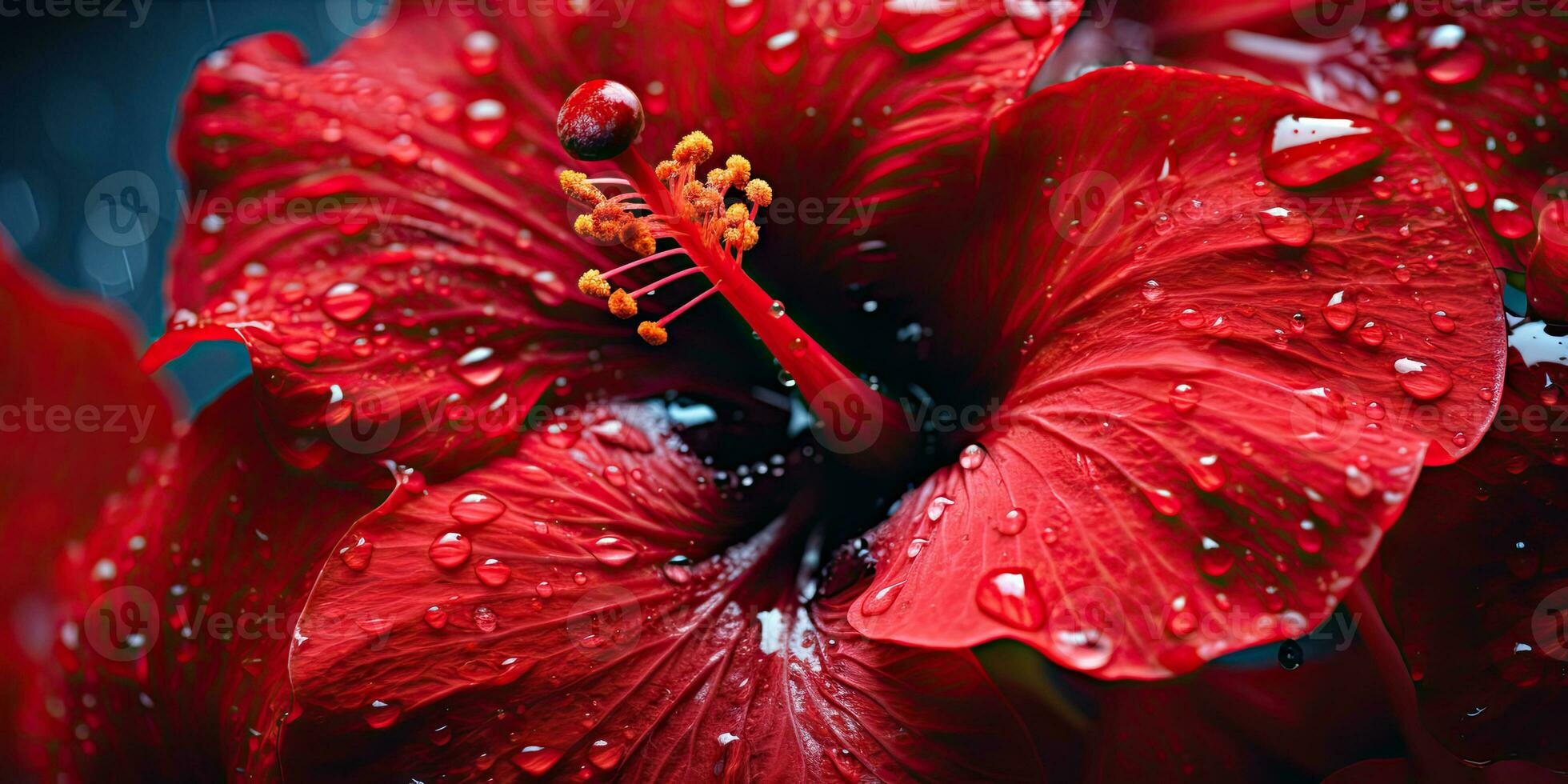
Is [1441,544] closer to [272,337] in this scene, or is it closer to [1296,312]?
[1296,312]

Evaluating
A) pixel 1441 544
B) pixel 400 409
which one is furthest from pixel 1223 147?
pixel 400 409

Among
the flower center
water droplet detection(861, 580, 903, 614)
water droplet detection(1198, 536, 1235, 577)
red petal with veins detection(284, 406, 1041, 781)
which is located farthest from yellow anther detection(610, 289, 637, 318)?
water droplet detection(1198, 536, 1235, 577)

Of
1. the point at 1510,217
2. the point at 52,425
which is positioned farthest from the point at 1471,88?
the point at 52,425

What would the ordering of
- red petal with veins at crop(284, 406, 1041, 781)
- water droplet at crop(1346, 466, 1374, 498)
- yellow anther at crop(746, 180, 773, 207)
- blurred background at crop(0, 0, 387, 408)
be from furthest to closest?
blurred background at crop(0, 0, 387, 408) < yellow anther at crop(746, 180, 773, 207) < red petal with veins at crop(284, 406, 1041, 781) < water droplet at crop(1346, 466, 1374, 498)

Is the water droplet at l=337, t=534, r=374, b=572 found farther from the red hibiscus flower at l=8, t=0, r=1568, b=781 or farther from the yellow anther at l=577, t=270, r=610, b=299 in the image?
the yellow anther at l=577, t=270, r=610, b=299

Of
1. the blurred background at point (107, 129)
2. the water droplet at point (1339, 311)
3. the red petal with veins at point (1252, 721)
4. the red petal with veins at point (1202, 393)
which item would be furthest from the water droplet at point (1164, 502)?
the blurred background at point (107, 129)

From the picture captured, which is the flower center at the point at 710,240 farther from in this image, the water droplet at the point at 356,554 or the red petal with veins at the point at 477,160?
the water droplet at the point at 356,554
